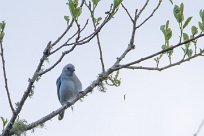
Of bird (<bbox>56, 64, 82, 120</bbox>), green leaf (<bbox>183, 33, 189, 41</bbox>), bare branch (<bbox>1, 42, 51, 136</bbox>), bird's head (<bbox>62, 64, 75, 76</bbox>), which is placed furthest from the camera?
bird's head (<bbox>62, 64, 75, 76</bbox>)

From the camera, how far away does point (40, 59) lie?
376cm

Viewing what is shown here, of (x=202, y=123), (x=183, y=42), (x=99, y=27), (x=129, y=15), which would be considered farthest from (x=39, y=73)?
(x=202, y=123)

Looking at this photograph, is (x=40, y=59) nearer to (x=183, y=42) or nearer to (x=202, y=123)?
(x=183, y=42)

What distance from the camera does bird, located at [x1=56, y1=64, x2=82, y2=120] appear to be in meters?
8.00

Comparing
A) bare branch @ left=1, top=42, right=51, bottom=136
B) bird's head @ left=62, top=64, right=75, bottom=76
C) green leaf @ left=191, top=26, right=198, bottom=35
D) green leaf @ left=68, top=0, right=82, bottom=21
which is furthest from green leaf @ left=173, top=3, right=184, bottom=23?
bird's head @ left=62, top=64, right=75, bottom=76

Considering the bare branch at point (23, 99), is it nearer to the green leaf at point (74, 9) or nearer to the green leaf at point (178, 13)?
the green leaf at point (74, 9)

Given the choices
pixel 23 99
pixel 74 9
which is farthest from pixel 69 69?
pixel 23 99

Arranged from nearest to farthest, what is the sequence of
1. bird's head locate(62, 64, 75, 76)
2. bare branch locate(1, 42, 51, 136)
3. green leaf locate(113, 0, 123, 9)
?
bare branch locate(1, 42, 51, 136) → green leaf locate(113, 0, 123, 9) → bird's head locate(62, 64, 75, 76)

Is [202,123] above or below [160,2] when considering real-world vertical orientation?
below

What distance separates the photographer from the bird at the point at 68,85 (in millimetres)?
8000

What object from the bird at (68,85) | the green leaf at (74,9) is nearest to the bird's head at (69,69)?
the bird at (68,85)

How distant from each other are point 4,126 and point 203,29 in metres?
1.74

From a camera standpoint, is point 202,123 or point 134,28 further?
point 134,28

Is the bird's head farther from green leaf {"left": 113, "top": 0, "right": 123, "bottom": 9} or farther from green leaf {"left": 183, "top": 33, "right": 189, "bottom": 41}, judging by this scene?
green leaf {"left": 183, "top": 33, "right": 189, "bottom": 41}
